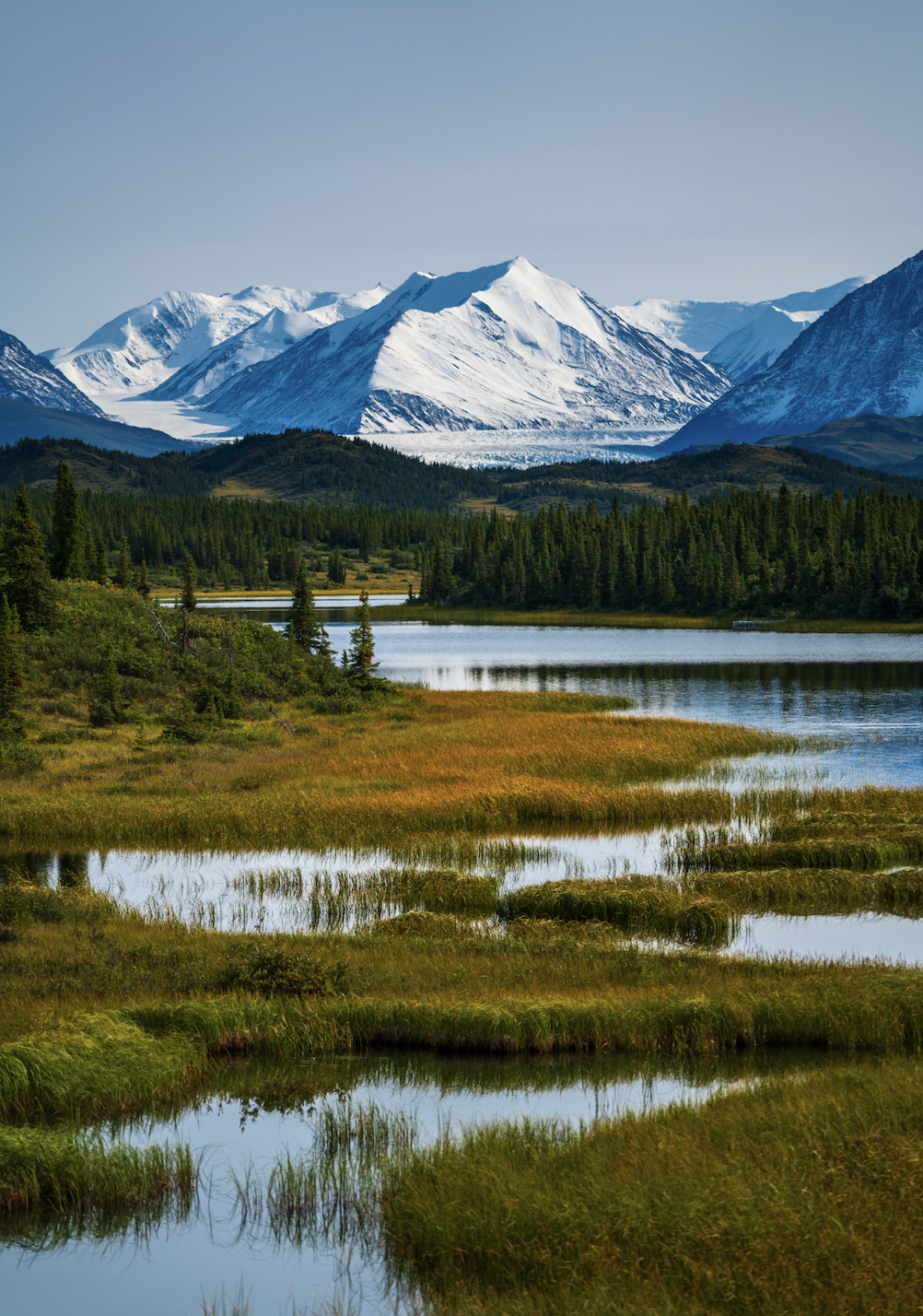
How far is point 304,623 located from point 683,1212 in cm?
6437

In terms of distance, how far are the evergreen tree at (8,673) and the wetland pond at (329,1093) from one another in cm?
1765

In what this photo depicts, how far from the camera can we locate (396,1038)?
18000 millimetres

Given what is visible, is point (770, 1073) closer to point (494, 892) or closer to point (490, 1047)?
point (490, 1047)

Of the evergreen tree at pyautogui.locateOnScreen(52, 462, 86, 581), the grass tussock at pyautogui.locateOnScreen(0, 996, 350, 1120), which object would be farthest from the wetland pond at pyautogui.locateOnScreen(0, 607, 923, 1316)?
the evergreen tree at pyautogui.locateOnScreen(52, 462, 86, 581)

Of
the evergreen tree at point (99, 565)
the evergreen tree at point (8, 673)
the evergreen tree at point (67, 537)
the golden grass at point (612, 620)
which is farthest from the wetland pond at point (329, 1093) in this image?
the golden grass at point (612, 620)

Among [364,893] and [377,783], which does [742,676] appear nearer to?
[377,783]

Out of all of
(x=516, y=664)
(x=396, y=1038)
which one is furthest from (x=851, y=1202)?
(x=516, y=664)

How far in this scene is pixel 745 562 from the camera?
16212 centimetres

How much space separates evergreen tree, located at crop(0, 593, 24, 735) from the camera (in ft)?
155

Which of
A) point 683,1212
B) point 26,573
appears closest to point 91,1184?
point 683,1212

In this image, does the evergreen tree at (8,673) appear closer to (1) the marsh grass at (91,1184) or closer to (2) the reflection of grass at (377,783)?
(2) the reflection of grass at (377,783)

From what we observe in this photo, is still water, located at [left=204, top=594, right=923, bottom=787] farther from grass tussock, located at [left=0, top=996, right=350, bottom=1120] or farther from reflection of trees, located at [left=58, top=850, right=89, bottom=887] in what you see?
grass tussock, located at [left=0, top=996, right=350, bottom=1120]

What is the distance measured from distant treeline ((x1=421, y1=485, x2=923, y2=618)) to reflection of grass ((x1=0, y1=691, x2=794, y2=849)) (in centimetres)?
9472

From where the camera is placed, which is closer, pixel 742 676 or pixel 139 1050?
pixel 139 1050
